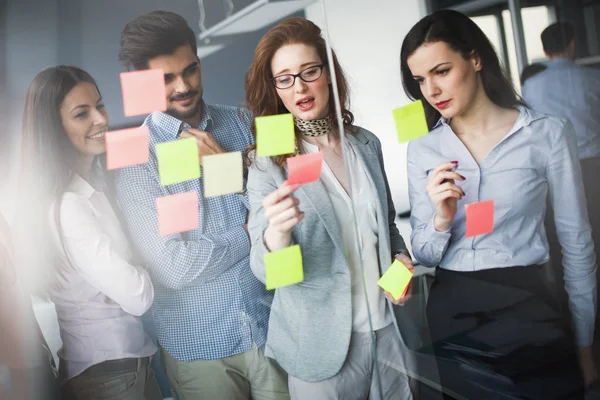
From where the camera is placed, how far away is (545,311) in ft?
6.60

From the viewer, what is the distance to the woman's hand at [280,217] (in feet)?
5.10

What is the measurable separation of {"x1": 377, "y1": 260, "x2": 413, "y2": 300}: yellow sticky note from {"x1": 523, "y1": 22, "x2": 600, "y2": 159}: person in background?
0.73 meters

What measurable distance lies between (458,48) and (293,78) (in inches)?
24.0

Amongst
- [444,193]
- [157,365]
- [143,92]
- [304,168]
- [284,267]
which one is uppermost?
[143,92]

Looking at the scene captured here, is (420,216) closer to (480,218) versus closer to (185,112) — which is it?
(480,218)

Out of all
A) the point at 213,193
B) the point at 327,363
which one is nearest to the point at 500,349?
the point at 327,363

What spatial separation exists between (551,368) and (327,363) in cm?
87

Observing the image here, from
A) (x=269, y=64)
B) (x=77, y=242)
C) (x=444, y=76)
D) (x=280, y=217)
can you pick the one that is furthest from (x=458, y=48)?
(x=77, y=242)

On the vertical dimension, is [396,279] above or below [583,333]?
above

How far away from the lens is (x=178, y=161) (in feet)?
4.93

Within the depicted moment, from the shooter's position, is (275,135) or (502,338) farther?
(502,338)

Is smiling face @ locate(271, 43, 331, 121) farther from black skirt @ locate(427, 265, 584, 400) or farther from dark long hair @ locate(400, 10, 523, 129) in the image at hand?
black skirt @ locate(427, 265, 584, 400)

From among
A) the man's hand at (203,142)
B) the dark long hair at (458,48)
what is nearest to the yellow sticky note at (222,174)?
the man's hand at (203,142)

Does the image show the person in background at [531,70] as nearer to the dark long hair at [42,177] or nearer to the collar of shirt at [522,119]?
the collar of shirt at [522,119]
